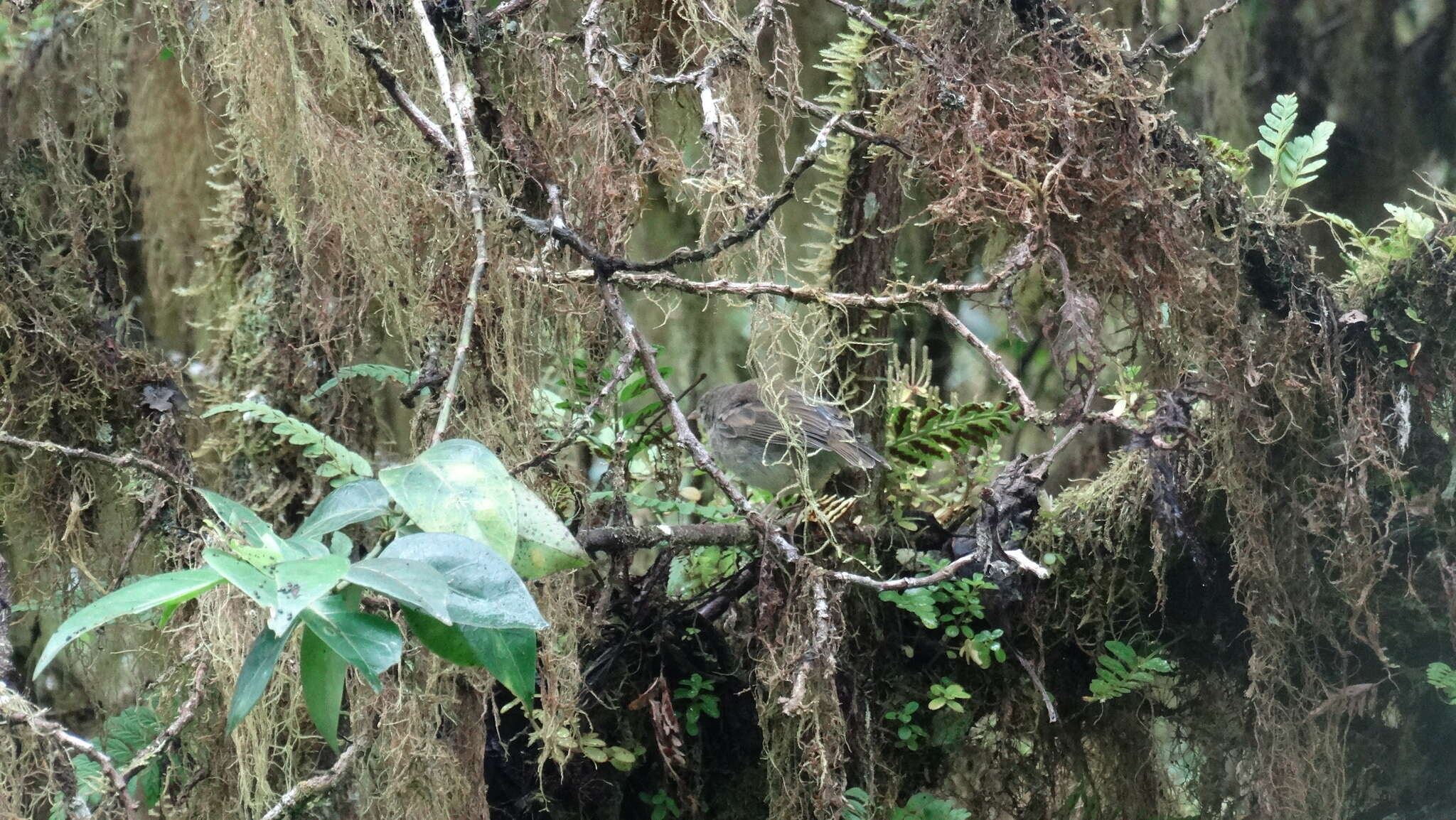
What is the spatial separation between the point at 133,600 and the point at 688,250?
1.14 m

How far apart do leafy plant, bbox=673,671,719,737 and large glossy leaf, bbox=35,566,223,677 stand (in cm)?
196

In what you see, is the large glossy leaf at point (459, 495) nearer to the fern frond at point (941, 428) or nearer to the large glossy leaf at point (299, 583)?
the large glossy leaf at point (299, 583)

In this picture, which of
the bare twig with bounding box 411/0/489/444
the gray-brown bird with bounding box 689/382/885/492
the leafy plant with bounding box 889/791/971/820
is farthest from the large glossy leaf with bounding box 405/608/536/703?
the gray-brown bird with bounding box 689/382/885/492

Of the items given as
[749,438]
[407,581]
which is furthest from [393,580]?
[749,438]

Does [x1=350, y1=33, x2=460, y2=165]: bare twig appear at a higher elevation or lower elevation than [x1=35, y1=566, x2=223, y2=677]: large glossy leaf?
higher

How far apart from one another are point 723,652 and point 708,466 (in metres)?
1.27

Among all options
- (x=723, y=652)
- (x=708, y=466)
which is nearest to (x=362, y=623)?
(x=708, y=466)

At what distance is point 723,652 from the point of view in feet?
9.68

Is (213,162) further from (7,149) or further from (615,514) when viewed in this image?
(615,514)

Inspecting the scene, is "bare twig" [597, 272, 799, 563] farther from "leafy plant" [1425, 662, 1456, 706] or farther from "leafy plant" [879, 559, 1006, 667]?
"leafy plant" [1425, 662, 1456, 706]

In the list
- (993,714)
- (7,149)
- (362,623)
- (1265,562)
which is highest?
(7,149)

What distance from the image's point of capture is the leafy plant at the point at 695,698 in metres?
2.88

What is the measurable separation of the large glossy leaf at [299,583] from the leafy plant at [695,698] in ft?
6.44

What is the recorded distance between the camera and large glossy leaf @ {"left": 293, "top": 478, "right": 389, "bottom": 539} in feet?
4.00
